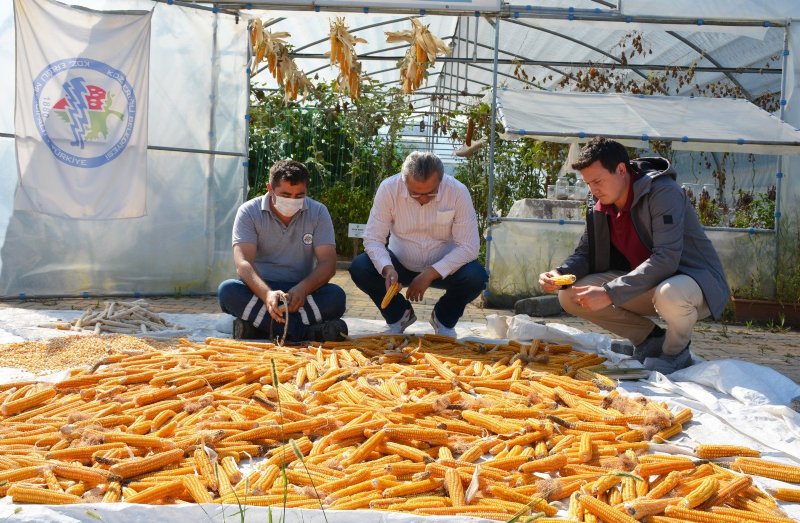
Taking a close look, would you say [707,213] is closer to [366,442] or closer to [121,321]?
[121,321]

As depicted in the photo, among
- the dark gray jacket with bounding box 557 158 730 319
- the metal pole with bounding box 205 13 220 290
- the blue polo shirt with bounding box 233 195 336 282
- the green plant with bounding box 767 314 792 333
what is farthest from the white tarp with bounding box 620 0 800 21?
the blue polo shirt with bounding box 233 195 336 282

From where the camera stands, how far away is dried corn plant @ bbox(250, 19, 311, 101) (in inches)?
351

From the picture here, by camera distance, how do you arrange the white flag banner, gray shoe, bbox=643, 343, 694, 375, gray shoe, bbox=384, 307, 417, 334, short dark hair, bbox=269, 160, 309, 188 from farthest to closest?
Result: the white flag banner < gray shoe, bbox=384, 307, 417, 334 < short dark hair, bbox=269, 160, 309, 188 < gray shoe, bbox=643, 343, 694, 375

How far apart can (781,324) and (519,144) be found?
207 inches

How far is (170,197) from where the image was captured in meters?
8.76

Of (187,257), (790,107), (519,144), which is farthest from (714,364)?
(519,144)

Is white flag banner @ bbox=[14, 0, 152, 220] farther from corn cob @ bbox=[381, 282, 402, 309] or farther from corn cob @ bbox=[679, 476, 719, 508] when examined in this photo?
corn cob @ bbox=[679, 476, 719, 508]

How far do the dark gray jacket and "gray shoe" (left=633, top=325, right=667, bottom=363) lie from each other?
432 mm

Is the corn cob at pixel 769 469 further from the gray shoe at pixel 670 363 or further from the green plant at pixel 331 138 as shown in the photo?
the green plant at pixel 331 138

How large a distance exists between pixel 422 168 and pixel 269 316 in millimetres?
1360

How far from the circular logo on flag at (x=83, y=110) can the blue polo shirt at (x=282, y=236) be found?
2.85m

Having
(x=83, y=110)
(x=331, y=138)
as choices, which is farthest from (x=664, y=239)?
(x=331, y=138)

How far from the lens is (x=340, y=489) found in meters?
2.76

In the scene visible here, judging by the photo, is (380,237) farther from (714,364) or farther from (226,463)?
(226,463)
